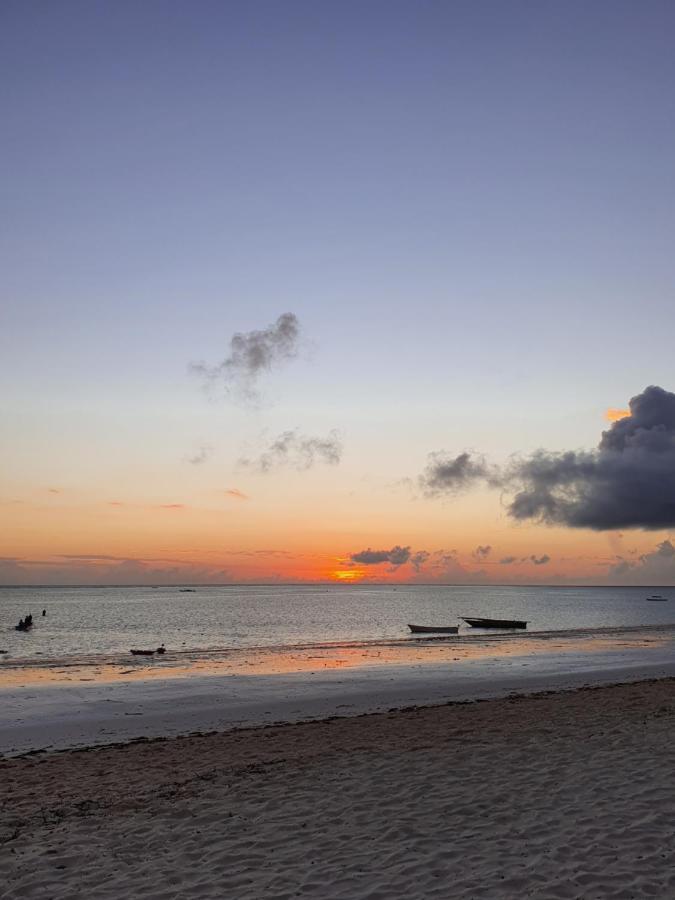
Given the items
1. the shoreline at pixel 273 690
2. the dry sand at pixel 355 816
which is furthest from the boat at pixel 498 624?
the dry sand at pixel 355 816

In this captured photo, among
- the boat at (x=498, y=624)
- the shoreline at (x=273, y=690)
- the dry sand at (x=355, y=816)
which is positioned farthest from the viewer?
the boat at (x=498, y=624)

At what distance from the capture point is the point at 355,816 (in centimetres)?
1054

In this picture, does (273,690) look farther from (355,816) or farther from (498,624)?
(498,624)

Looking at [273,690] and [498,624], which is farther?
[498,624]

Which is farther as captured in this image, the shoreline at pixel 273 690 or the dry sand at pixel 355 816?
the shoreline at pixel 273 690

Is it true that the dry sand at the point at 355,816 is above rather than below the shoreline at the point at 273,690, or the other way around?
above

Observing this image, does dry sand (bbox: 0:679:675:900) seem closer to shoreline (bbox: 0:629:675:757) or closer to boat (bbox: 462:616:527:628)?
shoreline (bbox: 0:629:675:757)

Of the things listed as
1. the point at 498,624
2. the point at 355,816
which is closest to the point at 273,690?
the point at 355,816

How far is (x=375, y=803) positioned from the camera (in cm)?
1116

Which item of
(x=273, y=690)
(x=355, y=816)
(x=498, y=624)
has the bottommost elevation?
(x=498, y=624)

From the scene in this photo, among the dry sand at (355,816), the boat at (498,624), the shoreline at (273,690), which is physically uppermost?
the dry sand at (355,816)

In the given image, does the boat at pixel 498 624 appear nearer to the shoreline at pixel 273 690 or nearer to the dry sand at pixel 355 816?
the shoreline at pixel 273 690

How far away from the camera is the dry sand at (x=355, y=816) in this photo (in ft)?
26.8

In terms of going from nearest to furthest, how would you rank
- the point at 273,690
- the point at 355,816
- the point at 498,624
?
1. the point at 355,816
2. the point at 273,690
3. the point at 498,624
